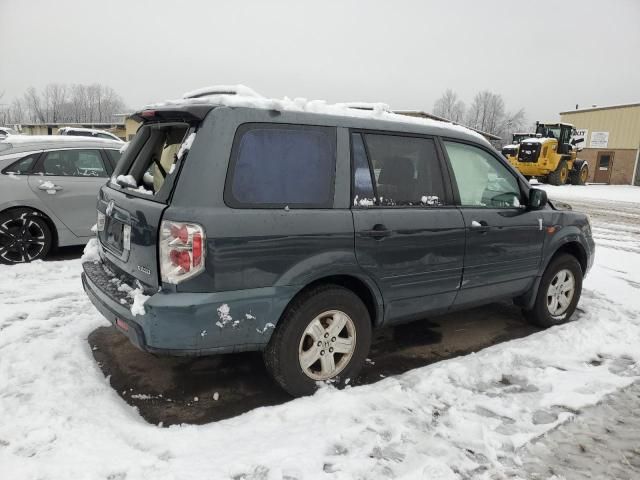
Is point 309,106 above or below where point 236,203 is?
above

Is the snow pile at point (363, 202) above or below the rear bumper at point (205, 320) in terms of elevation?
above

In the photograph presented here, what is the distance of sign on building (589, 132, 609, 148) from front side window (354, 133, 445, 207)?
36600 millimetres

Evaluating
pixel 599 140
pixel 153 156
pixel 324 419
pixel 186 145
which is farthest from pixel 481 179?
pixel 599 140

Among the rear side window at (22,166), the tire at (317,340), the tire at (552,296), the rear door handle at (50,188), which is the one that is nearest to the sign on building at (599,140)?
the tire at (552,296)

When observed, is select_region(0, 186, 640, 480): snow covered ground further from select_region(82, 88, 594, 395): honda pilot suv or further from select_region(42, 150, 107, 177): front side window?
select_region(42, 150, 107, 177): front side window

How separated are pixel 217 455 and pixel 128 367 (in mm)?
1392

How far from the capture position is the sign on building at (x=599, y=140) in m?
34.3

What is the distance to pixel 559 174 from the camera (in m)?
24.8

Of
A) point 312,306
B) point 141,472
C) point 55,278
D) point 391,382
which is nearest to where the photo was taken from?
point 141,472

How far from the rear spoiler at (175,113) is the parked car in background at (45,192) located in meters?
3.53

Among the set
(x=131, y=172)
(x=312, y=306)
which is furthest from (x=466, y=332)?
(x=131, y=172)

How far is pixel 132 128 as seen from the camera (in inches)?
1689

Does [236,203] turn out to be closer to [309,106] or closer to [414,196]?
[309,106]

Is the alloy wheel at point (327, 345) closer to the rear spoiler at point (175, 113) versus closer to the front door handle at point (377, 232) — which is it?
the front door handle at point (377, 232)
